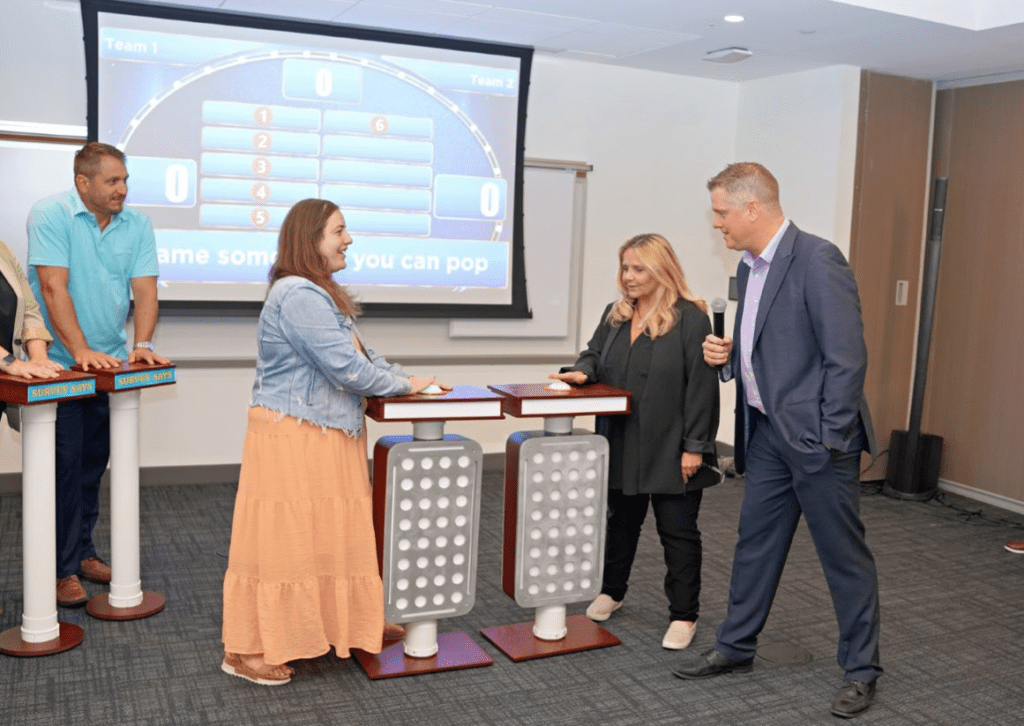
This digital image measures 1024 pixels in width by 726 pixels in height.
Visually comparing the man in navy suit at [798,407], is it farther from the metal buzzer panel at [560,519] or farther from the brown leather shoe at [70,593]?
the brown leather shoe at [70,593]

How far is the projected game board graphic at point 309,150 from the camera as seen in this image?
204 inches

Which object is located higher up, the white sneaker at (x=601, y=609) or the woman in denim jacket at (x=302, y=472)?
the woman in denim jacket at (x=302, y=472)

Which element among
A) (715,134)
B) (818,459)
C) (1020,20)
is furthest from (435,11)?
(818,459)

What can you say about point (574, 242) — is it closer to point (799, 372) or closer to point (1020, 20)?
point (1020, 20)

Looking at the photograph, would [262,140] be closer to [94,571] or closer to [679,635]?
[94,571]

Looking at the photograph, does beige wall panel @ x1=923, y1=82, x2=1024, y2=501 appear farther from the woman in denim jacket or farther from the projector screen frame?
the woman in denim jacket

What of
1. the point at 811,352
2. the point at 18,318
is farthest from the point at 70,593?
the point at 811,352

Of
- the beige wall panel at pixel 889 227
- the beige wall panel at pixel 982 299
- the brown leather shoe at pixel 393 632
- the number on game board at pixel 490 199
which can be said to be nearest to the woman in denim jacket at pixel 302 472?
the brown leather shoe at pixel 393 632

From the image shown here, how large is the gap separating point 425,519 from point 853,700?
1.44 metres

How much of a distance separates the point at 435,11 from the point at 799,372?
2.99 metres

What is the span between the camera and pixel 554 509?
11.0ft

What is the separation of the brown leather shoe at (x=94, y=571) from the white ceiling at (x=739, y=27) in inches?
110

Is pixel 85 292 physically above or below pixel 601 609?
above

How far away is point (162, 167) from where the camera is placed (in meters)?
5.21
